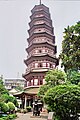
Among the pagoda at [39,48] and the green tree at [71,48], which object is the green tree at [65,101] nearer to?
the green tree at [71,48]

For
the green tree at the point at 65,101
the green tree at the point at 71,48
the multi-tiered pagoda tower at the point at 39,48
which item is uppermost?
the multi-tiered pagoda tower at the point at 39,48

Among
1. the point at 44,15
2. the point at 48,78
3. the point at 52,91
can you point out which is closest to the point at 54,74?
the point at 48,78

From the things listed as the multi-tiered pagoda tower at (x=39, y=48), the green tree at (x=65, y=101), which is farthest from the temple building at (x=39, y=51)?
the green tree at (x=65, y=101)

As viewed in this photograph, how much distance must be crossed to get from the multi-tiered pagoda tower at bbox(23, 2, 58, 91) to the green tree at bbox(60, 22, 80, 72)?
2160 centimetres

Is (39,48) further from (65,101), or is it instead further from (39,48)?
(65,101)

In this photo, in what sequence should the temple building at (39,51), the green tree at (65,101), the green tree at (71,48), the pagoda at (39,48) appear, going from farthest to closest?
the pagoda at (39,48) → the temple building at (39,51) → the green tree at (71,48) → the green tree at (65,101)

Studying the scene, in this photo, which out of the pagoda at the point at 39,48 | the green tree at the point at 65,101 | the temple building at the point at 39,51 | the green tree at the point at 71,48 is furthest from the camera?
the pagoda at the point at 39,48

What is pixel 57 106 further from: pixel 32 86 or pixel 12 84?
pixel 12 84

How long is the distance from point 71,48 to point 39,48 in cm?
2472

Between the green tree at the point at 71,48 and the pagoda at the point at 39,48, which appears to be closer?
the green tree at the point at 71,48

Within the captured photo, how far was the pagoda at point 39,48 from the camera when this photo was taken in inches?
1501

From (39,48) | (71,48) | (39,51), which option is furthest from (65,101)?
(39,48)

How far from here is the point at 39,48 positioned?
4025 centimetres

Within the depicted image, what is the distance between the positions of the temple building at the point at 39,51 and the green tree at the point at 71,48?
2090 centimetres
